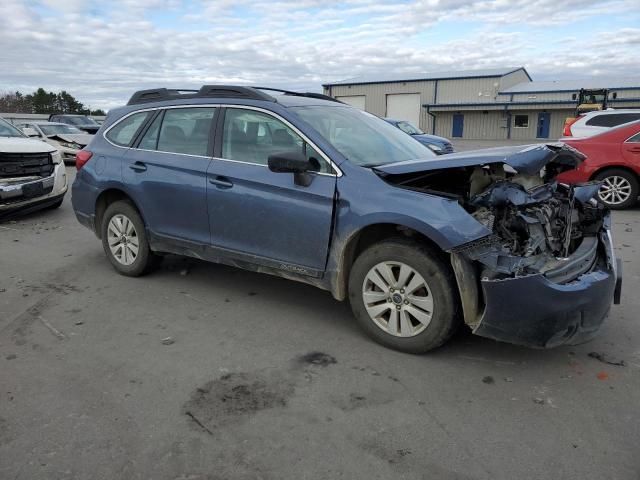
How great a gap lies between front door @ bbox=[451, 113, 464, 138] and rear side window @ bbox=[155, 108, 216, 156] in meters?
44.2

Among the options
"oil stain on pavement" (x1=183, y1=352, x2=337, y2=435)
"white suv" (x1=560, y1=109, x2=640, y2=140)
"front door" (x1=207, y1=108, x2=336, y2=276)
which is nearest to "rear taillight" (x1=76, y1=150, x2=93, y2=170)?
"front door" (x1=207, y1=108, x2=336, y2=276)

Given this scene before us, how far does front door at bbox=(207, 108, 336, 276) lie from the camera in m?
3.98

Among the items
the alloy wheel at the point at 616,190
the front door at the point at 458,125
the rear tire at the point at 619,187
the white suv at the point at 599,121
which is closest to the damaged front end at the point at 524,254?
the rear tire at the point at 619,187

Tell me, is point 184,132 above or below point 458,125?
below

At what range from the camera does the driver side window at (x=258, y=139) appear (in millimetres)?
4133

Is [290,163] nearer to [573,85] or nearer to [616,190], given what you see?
[616,190]

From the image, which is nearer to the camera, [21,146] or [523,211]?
[523,211]

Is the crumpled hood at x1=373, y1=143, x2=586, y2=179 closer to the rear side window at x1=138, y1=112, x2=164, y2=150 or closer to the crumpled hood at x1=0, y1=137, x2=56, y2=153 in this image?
the rear side window at x1=138, y1=112, x2=164, y2=150

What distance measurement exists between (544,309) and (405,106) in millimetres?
50046

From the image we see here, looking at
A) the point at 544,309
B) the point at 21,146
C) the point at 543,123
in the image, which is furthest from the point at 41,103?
the point at 544,309

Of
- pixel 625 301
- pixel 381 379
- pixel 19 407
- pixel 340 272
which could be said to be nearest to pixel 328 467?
pixel 381 379

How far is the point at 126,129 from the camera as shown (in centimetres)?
546

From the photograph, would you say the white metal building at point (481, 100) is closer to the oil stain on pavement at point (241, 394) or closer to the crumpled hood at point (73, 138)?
the crumpled hood at point (73, 138)

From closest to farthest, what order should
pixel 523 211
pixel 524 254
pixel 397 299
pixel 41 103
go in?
pixel 524 254
pixel 523 211
pixel 397 299
pixel 41 103
